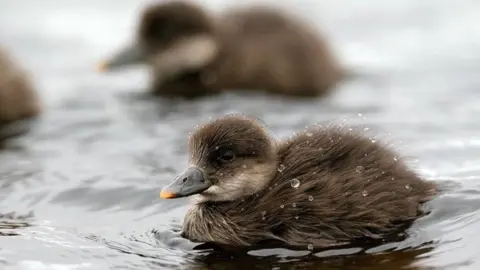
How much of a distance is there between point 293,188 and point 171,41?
6.58 meters

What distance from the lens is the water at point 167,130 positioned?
662cm

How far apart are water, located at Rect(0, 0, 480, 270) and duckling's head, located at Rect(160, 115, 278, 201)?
42 centimetres

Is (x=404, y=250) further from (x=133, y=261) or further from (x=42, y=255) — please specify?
(x=42, y=255)

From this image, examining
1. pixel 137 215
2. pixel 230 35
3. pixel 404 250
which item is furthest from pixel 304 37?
pixel 404 250

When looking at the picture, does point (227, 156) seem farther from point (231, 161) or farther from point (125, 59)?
point (125, 59)

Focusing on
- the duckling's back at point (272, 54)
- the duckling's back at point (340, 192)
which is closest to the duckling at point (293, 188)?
the duckling's back at point (340, 192)

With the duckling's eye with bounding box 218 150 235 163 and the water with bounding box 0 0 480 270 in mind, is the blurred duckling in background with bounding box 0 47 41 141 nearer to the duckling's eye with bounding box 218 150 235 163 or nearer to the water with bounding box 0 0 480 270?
the water with bounding box 0 0 480 270

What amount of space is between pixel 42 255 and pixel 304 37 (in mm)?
6788

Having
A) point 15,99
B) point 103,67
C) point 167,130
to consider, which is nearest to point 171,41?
point 103,67

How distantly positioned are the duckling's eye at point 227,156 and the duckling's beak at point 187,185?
→ 165mm

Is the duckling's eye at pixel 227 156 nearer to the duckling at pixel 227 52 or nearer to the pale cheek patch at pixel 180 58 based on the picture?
the duckling at pixel 227 52

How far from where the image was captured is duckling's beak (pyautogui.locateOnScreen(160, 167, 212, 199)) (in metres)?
6.80

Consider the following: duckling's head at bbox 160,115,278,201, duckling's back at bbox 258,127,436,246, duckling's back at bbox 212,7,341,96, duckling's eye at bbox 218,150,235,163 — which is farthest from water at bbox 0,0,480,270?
duckling's eye at bbox 218,150,235,163

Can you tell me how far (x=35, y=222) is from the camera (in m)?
7.54
